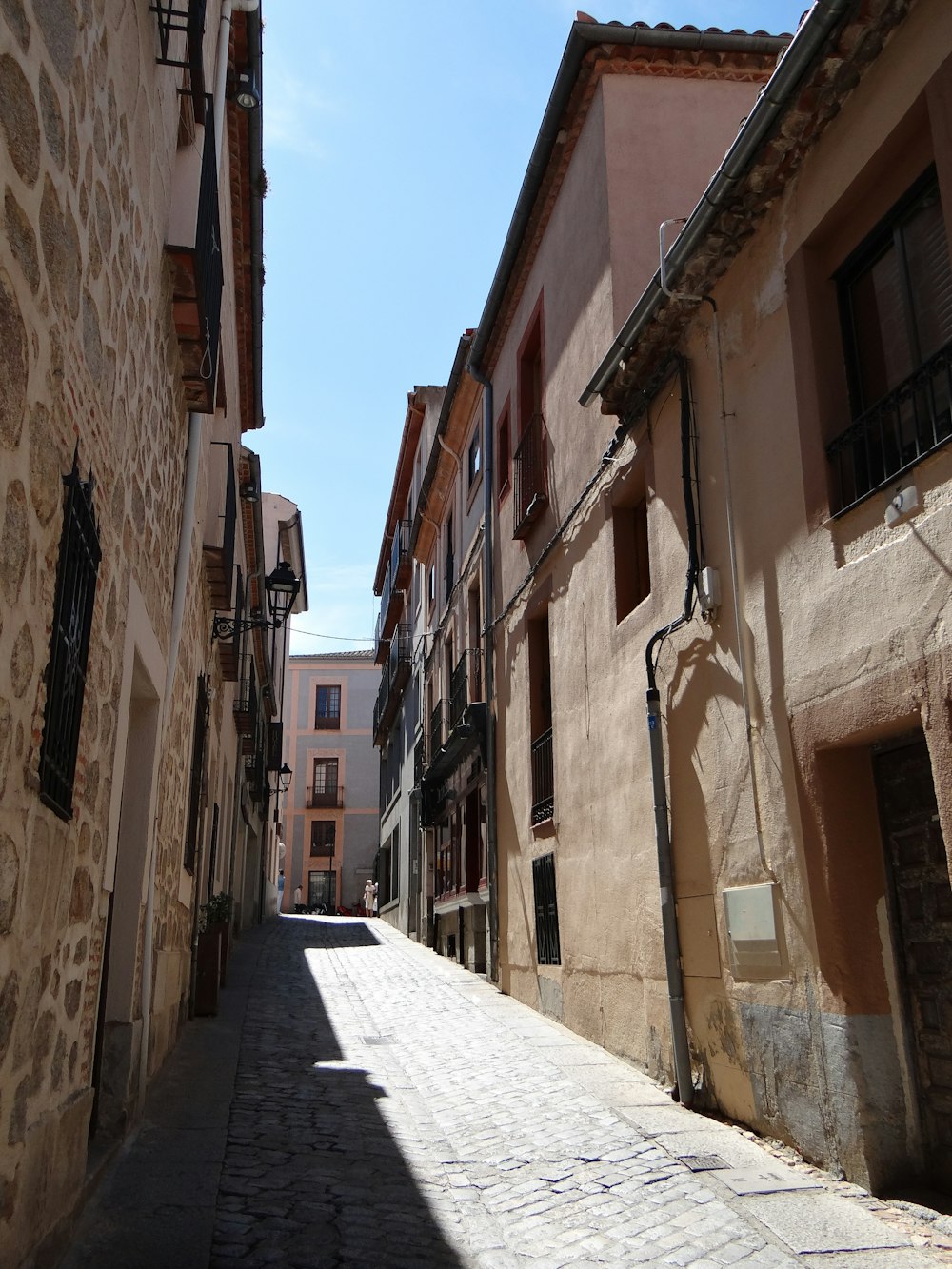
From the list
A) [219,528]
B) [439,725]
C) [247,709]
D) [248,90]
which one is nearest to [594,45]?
[248,90]

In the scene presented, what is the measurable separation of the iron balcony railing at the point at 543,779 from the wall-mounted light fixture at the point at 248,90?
19.0 feet

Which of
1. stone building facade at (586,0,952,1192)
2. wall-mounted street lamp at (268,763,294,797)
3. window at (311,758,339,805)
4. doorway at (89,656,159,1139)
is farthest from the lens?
window at (311,758,339,805)

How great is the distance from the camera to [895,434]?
530cm

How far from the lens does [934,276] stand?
5113mm

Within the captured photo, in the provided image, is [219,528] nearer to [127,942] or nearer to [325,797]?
[127,942]

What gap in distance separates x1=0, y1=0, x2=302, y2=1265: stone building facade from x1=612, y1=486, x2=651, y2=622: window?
321 centimetres

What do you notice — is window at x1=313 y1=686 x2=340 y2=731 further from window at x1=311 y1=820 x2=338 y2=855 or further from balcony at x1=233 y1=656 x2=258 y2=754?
balcony at x1=233 y1=656 x2=258 y2=754

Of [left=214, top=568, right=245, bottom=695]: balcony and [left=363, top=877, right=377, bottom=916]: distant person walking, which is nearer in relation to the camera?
[left=214, top=568, right=245, bottom=695]: balcony

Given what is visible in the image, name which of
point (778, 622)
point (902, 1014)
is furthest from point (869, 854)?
point (778, 622)

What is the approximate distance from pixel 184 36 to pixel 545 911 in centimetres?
763

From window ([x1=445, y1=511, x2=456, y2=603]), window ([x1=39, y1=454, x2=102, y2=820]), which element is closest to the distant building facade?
window ([x1=445, y1=511, x2=456, y2=603])

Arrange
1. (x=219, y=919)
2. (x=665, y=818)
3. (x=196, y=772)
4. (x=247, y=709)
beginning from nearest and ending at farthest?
(x=665, y=818)
(x=196, y=772)
(x=219, y=919)
(x=247, y=709)

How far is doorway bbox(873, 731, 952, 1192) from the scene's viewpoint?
191 inches

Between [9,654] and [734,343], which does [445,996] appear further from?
[9,654]
